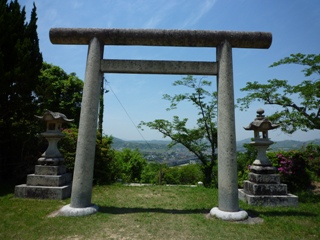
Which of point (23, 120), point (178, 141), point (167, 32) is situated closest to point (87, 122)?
point (167, 32)

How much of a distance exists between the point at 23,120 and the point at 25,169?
240 cm

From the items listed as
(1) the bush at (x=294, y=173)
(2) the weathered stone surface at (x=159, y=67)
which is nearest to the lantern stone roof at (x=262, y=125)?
(1) the bush at (x=294, y=173)

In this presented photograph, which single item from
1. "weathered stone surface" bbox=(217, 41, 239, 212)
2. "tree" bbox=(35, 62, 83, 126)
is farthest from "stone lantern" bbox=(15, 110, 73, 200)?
"tree" bbox=(35, 62, 83, 126)

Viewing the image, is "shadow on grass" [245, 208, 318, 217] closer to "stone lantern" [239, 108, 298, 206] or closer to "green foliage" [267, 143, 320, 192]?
"stone lantern" [239, 108, 298, 206]

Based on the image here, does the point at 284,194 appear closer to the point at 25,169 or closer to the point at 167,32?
the point at 167,32

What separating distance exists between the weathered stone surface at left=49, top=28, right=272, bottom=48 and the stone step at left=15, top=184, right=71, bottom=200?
4785 mm

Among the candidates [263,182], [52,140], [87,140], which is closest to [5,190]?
[52,140]

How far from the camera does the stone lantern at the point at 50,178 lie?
284 inches

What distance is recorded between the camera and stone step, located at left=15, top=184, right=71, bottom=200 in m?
7.15

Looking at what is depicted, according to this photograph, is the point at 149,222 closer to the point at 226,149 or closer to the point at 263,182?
the point at 226,149

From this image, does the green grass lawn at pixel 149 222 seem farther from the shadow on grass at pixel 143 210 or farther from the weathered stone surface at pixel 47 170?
the weathered stone surface at pixel 47 170

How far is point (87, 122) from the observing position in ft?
18.4

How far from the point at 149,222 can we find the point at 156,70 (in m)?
3.89

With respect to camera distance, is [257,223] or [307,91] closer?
[257,223]
